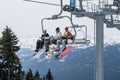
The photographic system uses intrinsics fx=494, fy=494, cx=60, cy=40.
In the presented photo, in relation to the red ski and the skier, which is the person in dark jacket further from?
the red ski

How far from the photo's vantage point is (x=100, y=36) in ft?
107

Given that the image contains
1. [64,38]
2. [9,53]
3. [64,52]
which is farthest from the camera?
[9,53]

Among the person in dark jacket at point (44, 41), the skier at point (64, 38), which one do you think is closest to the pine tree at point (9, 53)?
the person in dark jacket at point (44, 41)

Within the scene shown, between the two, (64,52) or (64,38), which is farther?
(64,38)

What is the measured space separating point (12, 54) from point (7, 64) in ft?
5.02

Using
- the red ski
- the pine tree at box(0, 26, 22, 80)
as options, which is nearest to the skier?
the red ski

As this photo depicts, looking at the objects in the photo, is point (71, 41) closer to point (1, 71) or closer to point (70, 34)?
point (70, 34)

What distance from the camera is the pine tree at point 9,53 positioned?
49562mm

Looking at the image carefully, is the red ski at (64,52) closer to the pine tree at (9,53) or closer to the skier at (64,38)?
the skier at (64,38)

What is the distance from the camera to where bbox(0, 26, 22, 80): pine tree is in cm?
4956

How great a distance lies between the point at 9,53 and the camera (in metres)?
49.7

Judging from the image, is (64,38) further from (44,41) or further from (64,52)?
(44,41)

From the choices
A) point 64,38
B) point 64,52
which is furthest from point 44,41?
point 64,52

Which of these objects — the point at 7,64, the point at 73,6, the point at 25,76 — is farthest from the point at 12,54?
the point at 73,6
